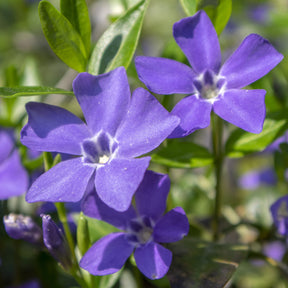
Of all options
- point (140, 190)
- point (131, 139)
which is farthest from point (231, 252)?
point (131, 139)

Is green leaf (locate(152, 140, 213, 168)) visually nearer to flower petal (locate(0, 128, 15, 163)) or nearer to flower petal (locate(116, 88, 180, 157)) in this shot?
flower petal (locate(116, 88, 180, 157))

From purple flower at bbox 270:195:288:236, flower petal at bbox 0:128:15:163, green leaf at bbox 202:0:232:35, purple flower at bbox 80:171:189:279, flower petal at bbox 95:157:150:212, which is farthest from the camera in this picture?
flower petal at bbox 0:128:15:163

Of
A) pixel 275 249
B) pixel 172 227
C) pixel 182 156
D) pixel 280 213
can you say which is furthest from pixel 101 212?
pixel 275 249

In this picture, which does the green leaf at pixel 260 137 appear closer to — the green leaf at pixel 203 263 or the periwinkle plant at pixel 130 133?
the periwinkle plant at pixel 130 133

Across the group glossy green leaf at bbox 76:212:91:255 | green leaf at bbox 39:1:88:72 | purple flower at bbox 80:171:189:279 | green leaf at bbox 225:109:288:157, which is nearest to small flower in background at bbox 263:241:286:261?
green leaf at bbox 225:109:288:157

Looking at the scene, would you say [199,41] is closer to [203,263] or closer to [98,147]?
[98,147]
